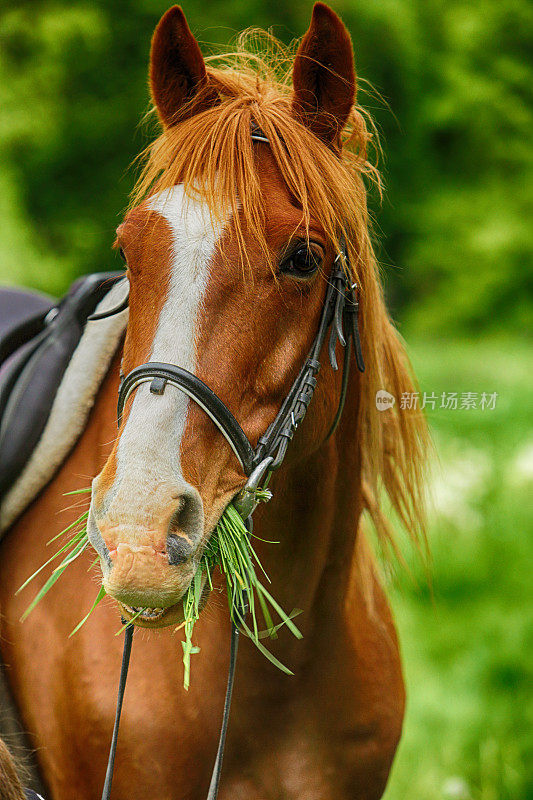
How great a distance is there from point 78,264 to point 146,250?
316 inches

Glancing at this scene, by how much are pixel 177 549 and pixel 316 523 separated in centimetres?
65

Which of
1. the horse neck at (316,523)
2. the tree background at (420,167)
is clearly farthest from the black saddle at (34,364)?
the tree background at (420,167)

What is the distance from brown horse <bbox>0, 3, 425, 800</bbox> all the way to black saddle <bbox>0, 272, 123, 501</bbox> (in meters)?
0.13

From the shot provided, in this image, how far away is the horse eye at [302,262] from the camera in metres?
1.64

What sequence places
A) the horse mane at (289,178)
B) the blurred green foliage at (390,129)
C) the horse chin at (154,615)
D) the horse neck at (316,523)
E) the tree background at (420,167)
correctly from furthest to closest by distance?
the blurred green foliage at (390,129) < the tree background at (420,167) < the horse neck at (316,523) < the horse mane at (289,178) < the horse chin at (154,615)

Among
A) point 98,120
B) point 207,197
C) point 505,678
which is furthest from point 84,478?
point 98,120

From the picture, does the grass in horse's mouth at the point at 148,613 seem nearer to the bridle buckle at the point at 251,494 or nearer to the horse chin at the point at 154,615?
the horse chin at the point at 154,615

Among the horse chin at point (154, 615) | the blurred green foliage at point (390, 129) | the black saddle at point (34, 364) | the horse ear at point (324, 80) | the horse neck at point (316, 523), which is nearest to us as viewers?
the horse chin at point (154, 615)

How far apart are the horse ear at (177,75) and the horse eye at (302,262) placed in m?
0.50

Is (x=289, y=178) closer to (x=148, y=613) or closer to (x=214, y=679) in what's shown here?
(x=148, y=613)

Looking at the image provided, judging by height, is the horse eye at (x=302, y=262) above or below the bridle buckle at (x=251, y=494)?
above

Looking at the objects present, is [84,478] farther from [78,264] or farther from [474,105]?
[474,105]

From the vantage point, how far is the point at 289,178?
1.68 meters

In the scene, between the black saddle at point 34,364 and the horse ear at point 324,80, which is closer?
the horse ear at point 324,80
